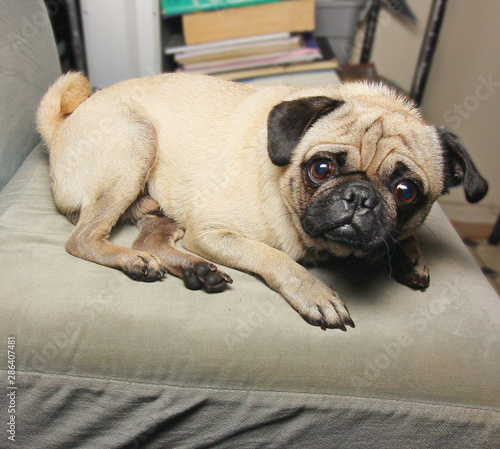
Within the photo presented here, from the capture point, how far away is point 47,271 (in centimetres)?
163

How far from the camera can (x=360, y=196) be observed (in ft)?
4.57

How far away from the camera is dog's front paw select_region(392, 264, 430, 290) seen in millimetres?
1671

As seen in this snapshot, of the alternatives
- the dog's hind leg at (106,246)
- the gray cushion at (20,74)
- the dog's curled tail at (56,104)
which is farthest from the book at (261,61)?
the dog's hind leg at (106,246)

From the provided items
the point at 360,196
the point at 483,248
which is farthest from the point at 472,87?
the point at 360,196

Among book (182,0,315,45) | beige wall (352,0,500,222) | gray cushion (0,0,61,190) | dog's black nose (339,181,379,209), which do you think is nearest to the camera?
dog's black nose (339,181,379,209)

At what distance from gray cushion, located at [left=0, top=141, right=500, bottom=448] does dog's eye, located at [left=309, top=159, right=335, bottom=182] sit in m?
0.44

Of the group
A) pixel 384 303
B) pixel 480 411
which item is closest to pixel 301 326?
pixel 384 303

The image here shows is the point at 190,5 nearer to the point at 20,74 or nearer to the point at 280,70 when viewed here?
the point at 280,70

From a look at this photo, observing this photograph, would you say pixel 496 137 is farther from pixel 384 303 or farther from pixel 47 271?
pixel 47 271

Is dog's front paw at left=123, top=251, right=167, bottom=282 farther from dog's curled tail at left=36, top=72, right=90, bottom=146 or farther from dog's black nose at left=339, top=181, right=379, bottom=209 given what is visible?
dog's curled tail at left=36, top=72, right=90, bottom=146

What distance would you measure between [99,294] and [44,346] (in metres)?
0.22
